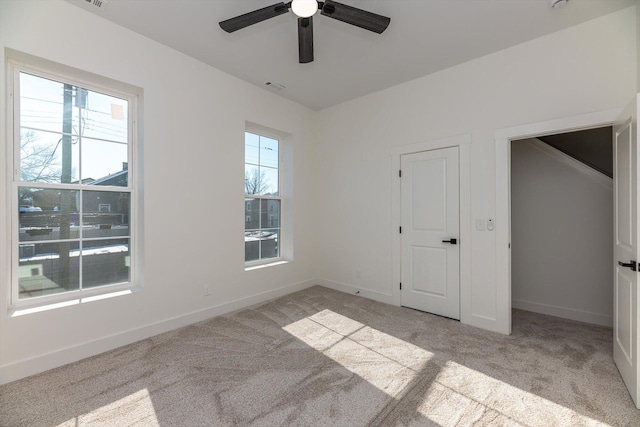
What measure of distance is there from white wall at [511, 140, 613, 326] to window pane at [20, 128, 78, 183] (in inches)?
200

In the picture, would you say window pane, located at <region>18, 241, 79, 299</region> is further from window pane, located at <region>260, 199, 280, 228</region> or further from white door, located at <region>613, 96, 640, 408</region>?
white door, located at <region>613, 96, 640, 408</region>

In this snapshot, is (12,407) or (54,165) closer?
(12,407)

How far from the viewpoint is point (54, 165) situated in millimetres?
2463

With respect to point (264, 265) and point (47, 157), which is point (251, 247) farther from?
point (47, 157)

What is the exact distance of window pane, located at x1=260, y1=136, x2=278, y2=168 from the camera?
4.23m

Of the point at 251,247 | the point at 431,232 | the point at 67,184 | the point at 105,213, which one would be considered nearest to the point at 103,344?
the point at 105,213

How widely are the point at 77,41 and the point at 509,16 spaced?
3796mm

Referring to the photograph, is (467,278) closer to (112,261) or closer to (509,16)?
(509,16)

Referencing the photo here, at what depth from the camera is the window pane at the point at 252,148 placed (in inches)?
158

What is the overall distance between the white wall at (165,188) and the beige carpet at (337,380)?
9.8 inches

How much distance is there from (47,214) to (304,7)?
107 inches

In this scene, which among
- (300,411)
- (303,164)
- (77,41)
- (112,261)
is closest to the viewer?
(300,411)

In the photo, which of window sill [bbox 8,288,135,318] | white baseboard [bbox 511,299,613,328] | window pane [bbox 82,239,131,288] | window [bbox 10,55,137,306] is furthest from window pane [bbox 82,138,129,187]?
white baseboard [bbox 511,299,613,328]

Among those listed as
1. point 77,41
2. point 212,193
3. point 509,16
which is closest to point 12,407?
point 212,193
